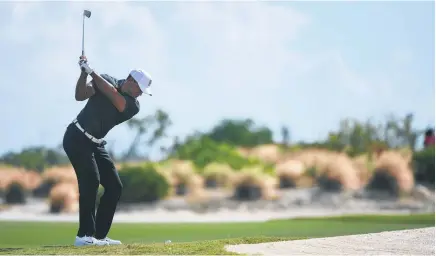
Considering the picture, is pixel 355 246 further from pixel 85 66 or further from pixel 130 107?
pixel 85 66

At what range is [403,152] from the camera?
37062 mm

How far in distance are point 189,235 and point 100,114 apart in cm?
849

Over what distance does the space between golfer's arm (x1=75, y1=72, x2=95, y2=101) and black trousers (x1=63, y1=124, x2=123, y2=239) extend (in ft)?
1.34

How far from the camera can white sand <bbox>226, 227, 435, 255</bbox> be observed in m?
10.8

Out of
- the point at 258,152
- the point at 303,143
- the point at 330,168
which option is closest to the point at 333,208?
the point at 330,168

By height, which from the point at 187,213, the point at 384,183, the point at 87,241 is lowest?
the point at 87,241

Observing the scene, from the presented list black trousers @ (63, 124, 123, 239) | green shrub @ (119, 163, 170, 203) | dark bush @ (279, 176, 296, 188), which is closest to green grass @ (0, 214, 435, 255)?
black trousers @ (63, 124, 123, 239)

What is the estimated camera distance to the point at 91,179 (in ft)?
37.8

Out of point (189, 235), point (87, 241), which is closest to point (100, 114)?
point (87, 241)

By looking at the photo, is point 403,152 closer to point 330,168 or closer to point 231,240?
point 330,168

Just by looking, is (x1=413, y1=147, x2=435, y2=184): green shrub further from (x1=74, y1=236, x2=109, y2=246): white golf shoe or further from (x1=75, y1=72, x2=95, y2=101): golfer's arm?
(x1=75, y1=72, x2=95, y2=101): golfer's arm

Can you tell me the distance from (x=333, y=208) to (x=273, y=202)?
104 inches

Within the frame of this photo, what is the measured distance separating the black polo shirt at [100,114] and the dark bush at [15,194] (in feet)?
86.3

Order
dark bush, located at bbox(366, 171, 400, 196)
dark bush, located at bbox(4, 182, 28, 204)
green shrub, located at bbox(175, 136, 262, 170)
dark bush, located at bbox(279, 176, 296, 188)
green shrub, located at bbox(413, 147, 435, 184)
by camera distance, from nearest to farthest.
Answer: dark bush, located at bbox(366, 171, 400, 196) < green shrub, located at bbox(413, 147, 435, 184) < dark bush, located at bbox(4, 182, 28, 204) < dark bush, located at bbox(279, 176, 296, 188) < green shrub, located at bbox(175, 136, 262, 170)
